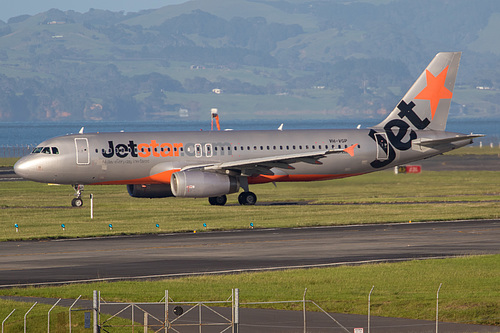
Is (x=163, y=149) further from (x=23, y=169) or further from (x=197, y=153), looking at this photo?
(x=23, y=169)

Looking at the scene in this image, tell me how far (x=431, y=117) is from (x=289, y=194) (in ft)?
34.5

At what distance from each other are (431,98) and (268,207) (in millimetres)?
14136

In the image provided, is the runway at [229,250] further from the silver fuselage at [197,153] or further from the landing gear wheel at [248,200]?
the silver fuselage at [197,153]

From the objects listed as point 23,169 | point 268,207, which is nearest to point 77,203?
point 23,169

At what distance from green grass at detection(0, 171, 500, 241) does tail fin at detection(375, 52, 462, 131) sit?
4883mm

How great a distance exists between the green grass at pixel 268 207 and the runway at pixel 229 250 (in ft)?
9.26

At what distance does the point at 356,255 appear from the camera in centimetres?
3206

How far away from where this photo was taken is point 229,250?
111ft

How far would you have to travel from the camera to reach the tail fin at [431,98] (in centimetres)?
5638

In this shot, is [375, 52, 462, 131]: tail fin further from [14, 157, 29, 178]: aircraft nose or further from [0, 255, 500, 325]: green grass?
[0, 255, 500, 325]: green grass

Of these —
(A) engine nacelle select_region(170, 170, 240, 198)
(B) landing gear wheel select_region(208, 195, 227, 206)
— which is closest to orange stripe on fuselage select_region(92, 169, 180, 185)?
(A) engine nacelle select_region(170, 170, 240, 198)

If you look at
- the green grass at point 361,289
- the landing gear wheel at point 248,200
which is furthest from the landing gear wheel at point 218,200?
the green grass at point 361,289

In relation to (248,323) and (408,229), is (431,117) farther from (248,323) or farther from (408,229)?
(248,323)

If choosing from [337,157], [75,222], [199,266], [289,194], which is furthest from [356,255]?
[289,194]
